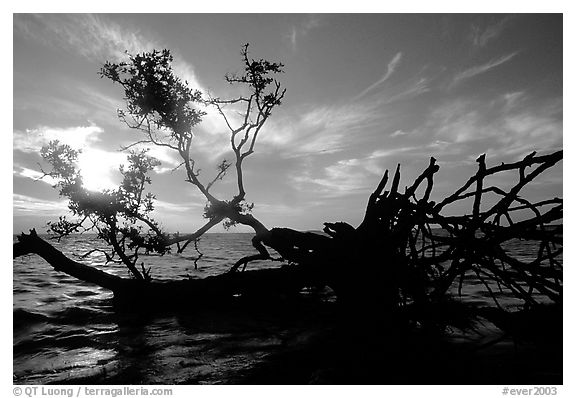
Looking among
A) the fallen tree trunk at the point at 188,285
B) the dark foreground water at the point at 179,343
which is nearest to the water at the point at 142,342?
the dark foreground water at the point at 179,343

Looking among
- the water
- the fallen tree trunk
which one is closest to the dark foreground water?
the water

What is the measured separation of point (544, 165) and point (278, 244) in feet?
18.1

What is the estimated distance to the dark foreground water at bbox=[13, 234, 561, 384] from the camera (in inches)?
199

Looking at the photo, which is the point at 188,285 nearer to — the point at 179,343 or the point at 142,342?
the point at 142,342

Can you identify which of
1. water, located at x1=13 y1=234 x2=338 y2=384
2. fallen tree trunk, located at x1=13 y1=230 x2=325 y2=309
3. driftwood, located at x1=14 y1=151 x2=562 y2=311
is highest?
driftwood, located at x1=14 y1=151 x2=562 y2=311

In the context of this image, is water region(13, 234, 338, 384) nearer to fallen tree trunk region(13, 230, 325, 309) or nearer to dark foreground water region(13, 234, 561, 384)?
dark foreground water region(13, 234, 561, 384)

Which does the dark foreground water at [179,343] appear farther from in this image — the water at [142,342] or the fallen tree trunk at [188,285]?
the fallen tree trunk at [188,285]

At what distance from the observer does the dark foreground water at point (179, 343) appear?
16.5 feet

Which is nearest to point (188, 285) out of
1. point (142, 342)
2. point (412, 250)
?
point (142, 342)

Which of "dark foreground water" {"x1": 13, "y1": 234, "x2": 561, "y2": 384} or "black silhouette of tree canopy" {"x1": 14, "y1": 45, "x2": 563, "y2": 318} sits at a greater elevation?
"black silhouette of tree canopy" {"x1": 14, "y1": 45, "x2": 563, "y2": 318}

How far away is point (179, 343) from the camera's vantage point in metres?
6.47
